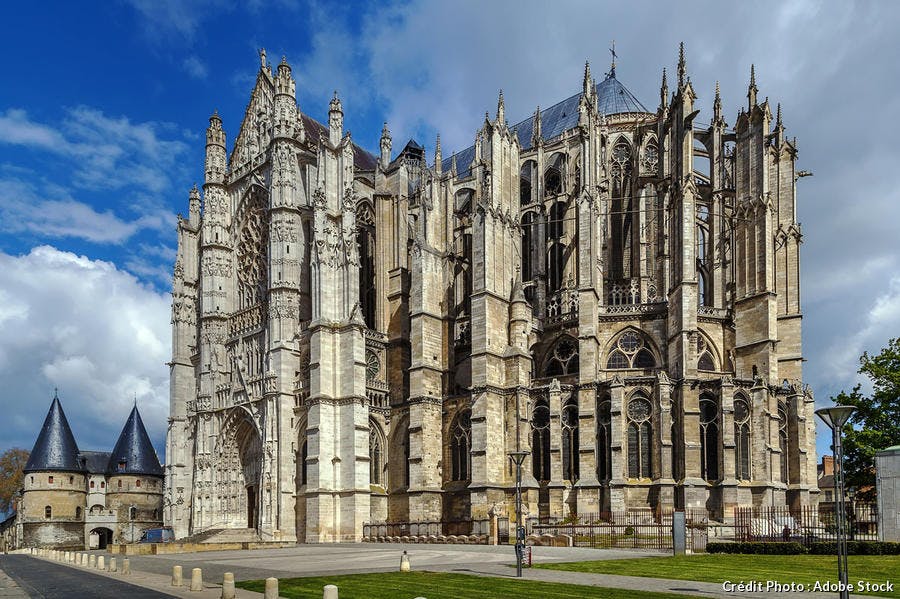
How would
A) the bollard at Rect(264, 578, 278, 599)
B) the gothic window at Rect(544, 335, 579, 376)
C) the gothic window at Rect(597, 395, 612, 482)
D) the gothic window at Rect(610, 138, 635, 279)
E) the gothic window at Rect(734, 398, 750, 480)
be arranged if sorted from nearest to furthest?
the bollard at Rect(264, 578, 278, 599) < the gothic window at Rect(734, 398, 750, 480) < the gothic window at Rect(597, 395, 612, 482) < the gothic window at Rect(544, 335, 579, 376) < the gothic window at Rect(610, 138, 635, 279)

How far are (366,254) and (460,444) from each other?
47.8 ft

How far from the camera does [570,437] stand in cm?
4078

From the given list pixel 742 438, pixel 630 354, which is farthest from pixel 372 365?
pixel 742 438

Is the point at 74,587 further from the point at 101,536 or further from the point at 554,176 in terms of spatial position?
the point at 101,536

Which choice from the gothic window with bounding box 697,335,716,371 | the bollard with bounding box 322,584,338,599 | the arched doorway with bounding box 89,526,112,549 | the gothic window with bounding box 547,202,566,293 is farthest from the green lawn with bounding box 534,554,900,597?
the arched doorway with bounding box 89,526,112,549

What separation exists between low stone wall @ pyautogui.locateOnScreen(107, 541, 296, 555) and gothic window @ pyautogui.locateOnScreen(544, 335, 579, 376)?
15.9 m

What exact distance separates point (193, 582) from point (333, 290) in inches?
1072

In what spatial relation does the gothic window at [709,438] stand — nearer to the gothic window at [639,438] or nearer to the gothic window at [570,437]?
the gothic window at [639,438]

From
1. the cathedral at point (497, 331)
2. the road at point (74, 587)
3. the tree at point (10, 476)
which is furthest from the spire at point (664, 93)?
the tree at point (10, 476)

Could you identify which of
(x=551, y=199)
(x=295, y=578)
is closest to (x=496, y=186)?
(x=551, y=199)

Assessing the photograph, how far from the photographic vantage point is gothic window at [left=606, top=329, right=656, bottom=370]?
41.8m

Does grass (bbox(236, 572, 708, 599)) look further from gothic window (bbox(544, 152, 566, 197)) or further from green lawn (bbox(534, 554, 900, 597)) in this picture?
gothic window (bbox(544, 152, 566, 197))

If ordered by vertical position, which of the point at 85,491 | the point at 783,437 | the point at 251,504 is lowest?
the point at 85,491

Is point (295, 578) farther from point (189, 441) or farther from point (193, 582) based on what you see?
point (189, 441)
